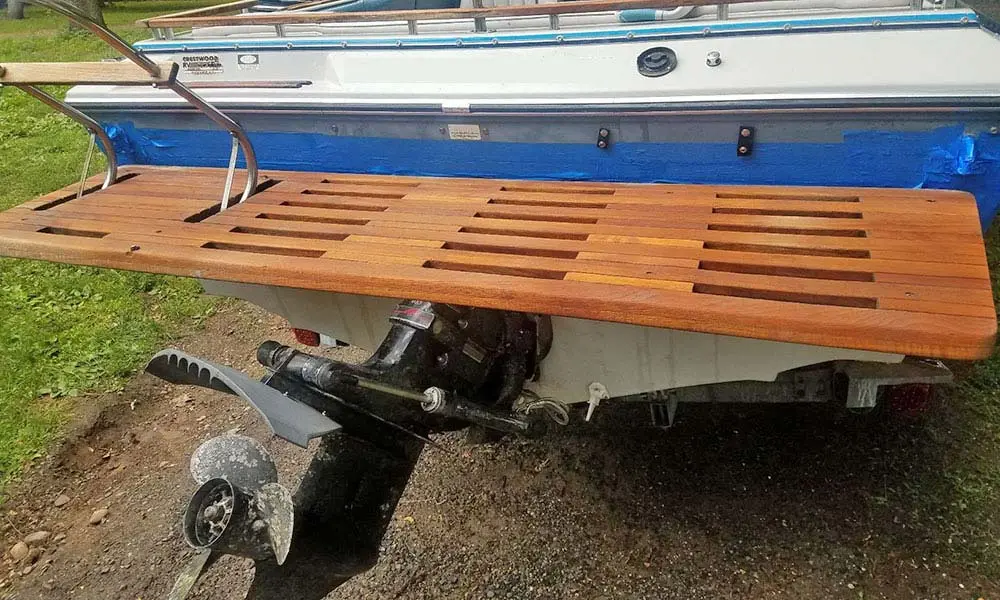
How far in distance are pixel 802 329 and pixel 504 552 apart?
132cm

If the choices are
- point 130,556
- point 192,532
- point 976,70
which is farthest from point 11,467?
point 976,70

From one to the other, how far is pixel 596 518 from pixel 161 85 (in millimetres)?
1874

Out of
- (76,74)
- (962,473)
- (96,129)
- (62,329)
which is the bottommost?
(962,473)

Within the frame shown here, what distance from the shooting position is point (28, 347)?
3.76 meters

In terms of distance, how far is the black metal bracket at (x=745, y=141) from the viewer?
2195mm

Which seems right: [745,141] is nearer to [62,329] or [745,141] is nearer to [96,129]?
[96,129]

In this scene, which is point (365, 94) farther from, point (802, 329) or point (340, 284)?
point (802, 329)

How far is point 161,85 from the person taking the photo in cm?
217

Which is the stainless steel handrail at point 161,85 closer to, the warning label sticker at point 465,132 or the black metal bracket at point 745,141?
the warning label sticker at point 465,132

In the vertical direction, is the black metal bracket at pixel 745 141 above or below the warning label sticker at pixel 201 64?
below

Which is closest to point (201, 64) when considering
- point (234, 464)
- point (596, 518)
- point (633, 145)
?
point (633, 145)

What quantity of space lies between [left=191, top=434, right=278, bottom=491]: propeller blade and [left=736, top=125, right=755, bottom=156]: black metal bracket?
1.57m

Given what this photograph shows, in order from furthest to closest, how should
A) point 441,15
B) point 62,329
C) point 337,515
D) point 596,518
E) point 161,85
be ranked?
point 62,329 → point 441,15 → point 596,518 → point 161,85 → point 337,515

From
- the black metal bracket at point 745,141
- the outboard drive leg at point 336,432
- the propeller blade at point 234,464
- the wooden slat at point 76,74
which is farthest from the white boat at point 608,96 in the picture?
the propeller blade at point 234,464
